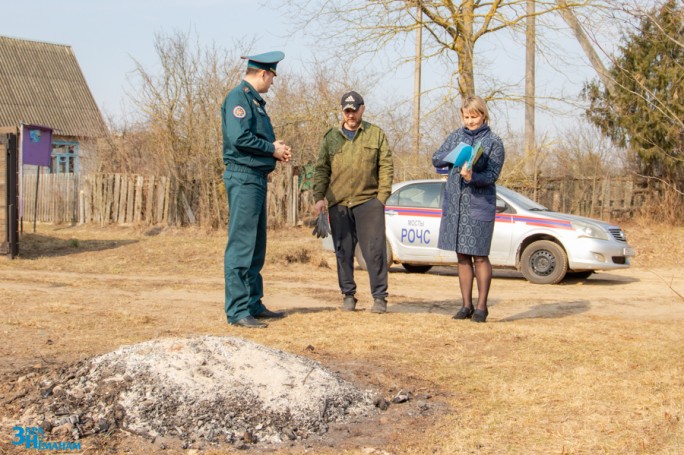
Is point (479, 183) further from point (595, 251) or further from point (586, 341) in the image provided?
point (595, 251)

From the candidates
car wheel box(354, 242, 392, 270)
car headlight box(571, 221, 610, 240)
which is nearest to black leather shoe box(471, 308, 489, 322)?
car headlight box(571, 221, 610, 240)

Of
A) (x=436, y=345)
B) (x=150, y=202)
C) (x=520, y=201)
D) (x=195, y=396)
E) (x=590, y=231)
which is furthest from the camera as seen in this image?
(x=150, y=202)

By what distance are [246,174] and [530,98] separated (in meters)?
13.3

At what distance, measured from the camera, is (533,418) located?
14.4ft

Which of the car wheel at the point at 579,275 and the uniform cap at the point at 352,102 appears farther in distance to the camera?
the car wheel at the point at 579,275

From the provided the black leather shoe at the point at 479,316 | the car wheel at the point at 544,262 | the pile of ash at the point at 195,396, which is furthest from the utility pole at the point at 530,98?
the pile of ash at the point at 195,396

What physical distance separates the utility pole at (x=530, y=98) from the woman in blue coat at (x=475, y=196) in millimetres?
12193

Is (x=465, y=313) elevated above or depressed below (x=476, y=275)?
below


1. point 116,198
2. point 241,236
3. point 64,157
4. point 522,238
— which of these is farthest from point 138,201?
point 64,157

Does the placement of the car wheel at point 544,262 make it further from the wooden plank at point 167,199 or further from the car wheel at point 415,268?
the wooden plank at point 167,199

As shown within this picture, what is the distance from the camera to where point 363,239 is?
791 cm

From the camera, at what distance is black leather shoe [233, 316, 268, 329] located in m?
6.93

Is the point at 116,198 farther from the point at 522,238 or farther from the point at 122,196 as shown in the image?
the point at 522,238

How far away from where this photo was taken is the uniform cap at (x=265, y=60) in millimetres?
7043
